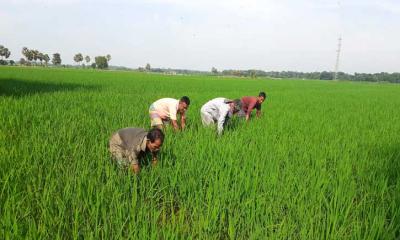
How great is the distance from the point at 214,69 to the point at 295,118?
111677 mm

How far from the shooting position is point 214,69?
11812 cm

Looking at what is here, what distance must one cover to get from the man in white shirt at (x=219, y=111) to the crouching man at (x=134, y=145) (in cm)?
196

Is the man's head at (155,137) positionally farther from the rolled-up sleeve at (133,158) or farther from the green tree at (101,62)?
the green tree at (101,62)

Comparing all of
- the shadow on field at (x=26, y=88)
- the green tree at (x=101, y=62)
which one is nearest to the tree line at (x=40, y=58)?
the green tree at (x=101, y=62)

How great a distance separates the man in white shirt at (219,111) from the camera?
17.2ft

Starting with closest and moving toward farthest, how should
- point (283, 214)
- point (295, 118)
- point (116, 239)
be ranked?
point (116, 239) → point (283, 214) → point (295, 118)

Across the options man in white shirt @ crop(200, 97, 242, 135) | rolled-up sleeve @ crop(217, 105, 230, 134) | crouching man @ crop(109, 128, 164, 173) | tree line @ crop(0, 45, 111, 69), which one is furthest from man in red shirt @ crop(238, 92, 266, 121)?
tree line @ crop(0, 45, 111, 69)

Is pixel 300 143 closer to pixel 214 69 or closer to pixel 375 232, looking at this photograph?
pixel 375 232

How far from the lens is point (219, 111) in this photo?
544 cm

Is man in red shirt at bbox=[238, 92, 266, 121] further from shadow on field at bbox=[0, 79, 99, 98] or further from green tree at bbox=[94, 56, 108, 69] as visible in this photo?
green tree at bbox=[94, 56, 108, 69]

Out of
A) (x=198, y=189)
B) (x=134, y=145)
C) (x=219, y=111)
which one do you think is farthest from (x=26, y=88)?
(x=198, y=189)

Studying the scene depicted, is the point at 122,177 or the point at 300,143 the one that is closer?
the point at 122,177

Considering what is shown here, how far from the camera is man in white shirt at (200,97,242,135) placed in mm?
5254

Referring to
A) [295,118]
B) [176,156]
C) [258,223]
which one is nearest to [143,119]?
[176,156]
